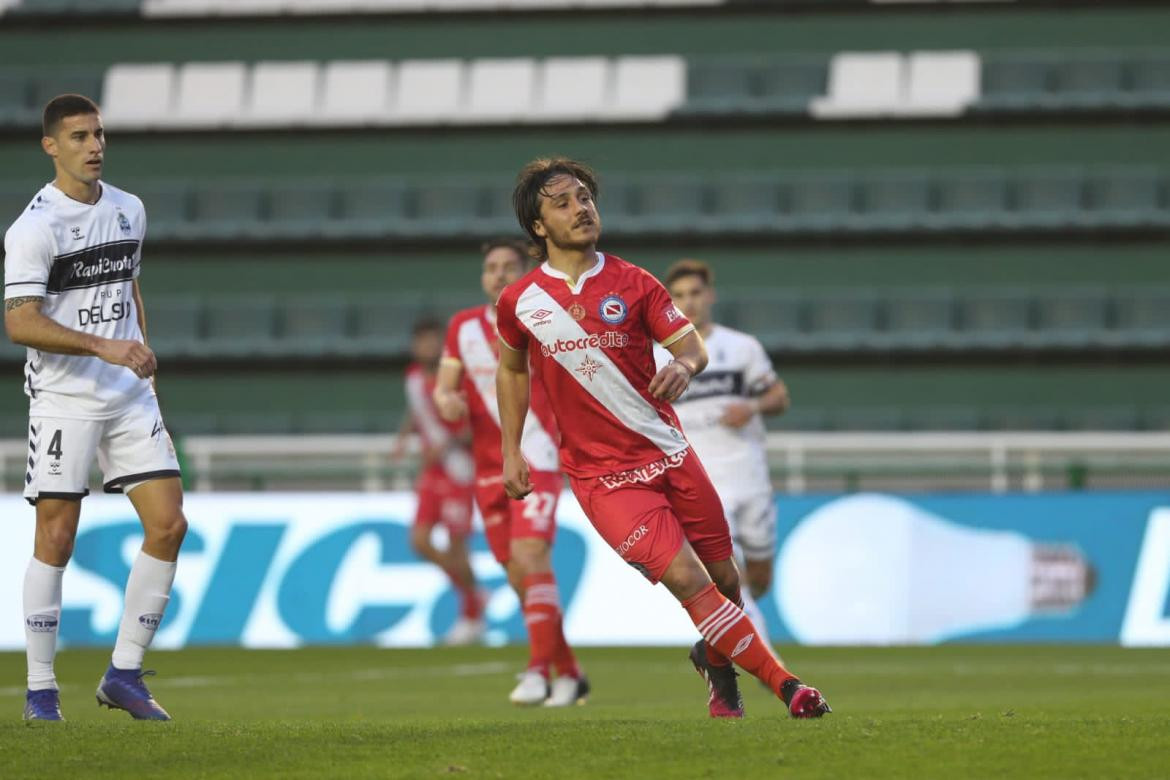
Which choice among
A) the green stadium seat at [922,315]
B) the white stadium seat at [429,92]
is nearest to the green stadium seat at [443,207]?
the white stadium seat at [429,92]

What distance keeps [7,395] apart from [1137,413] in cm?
2053

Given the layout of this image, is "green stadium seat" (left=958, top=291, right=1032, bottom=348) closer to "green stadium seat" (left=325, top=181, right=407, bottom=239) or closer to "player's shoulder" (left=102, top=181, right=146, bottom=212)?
"green stadium seat" (left=325, top=181, right=407, bottom=239)

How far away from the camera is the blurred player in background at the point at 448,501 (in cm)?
1667

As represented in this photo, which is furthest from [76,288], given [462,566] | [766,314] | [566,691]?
[766,314]

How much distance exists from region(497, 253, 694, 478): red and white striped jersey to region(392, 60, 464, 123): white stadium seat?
28.0 meters

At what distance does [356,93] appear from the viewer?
115 feet

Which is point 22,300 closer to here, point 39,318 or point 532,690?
point 39,318

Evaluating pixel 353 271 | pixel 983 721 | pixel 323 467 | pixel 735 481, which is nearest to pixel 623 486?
pixel 983 721

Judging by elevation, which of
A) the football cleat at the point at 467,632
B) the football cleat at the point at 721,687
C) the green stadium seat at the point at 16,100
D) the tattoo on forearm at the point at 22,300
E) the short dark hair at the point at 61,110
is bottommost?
the football cleat at the point at 467,632

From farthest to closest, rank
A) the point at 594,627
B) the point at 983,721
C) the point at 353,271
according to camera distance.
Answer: the point at 353,271
the point at 594,627
the point at 983,721

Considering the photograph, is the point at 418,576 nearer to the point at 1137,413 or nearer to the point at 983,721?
the point at 983,721

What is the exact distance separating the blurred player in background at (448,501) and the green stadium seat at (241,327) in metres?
16.2

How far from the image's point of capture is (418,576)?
57.3 ft

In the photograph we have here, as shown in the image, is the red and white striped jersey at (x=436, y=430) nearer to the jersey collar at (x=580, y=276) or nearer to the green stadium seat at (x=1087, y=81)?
the jersey collar at (x=580, y=276)
